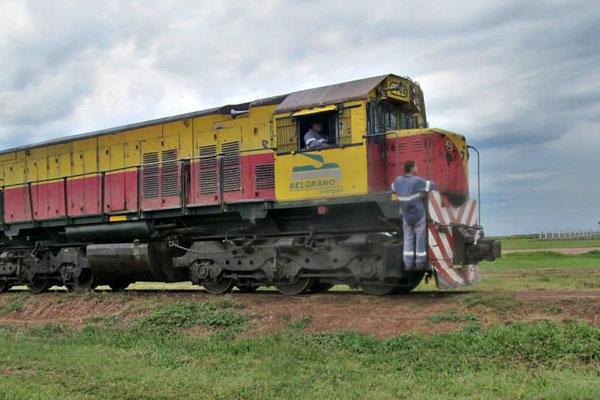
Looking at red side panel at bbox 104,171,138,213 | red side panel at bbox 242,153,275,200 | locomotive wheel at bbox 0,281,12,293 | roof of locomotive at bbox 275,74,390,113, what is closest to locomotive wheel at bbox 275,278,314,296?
red side panel at bbox 242,153,275,200

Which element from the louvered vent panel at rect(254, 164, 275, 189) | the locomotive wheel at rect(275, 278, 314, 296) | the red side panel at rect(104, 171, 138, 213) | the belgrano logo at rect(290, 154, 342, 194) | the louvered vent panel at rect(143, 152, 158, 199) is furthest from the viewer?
the red side panel at rect(104, 171, 138, 213)

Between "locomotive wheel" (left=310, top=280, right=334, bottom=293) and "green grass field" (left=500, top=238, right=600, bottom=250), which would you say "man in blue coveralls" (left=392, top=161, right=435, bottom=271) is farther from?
"green grass field" (left=500, top=238, right=600, bottom=250)

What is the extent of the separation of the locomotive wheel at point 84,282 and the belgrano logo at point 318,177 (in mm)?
6420

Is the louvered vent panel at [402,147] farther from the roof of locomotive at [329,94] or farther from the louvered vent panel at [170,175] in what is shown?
the louvered vent panel at [170,175]

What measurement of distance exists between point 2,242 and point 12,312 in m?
4.75

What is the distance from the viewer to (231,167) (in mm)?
12547

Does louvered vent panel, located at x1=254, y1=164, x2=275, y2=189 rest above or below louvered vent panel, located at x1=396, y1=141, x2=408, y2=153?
below

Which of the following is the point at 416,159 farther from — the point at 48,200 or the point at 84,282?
the point at 48,200

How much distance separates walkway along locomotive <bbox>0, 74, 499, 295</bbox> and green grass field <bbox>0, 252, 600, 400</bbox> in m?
1.85

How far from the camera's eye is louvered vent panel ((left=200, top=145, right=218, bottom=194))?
12766 millimetres

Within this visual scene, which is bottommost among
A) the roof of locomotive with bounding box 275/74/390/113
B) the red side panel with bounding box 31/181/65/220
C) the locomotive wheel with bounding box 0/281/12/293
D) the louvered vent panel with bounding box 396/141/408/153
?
the locomotive wheel with bounding box 0/281/12/293

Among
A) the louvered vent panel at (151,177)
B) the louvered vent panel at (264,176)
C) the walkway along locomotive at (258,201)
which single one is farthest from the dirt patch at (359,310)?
the louvered vent panel at (151,177)

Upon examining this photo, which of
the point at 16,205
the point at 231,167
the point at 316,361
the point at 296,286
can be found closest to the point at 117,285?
the point at 16,205

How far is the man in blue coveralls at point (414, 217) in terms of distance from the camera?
9.88m
